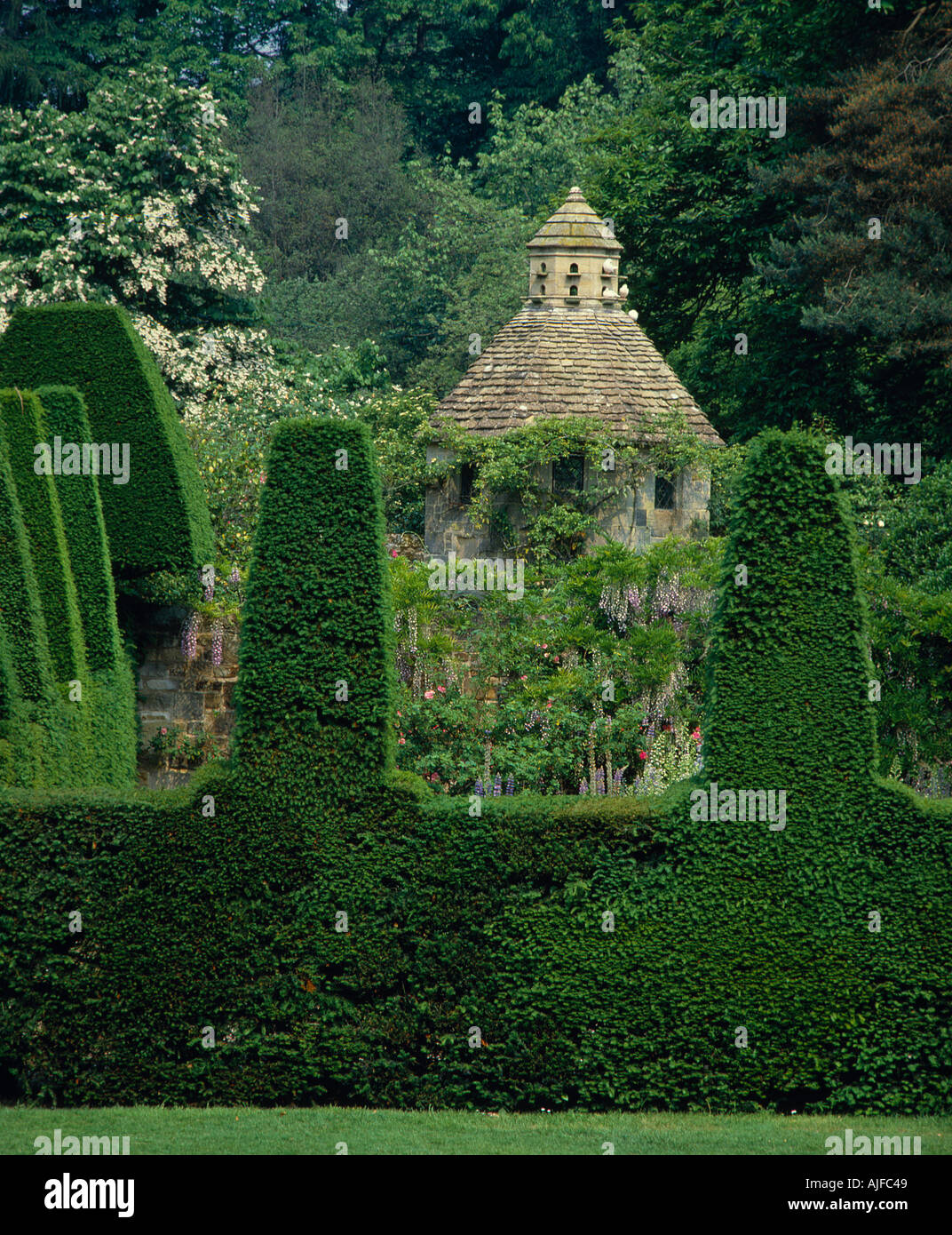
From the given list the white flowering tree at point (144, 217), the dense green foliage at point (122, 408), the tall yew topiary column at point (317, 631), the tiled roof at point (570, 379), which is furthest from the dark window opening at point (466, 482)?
the tall yew topiary column at point (317, 631)

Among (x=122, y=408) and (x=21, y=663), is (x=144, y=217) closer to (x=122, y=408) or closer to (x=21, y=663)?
(x=122, y=408)

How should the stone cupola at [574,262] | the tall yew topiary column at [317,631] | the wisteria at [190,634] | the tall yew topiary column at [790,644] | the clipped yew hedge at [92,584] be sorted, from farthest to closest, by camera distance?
the stone cupola at [574,262] < the wisteria at [190,634] < the clipped yew hedge at [92,584] < the tall yew topiary column at [317,631] < the tall yew topiary column at [790,644]

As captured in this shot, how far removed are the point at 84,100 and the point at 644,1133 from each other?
34032mm

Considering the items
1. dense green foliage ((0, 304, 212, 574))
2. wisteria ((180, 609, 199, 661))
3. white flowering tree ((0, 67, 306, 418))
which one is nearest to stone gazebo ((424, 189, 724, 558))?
white flowering tree ((0, 67, 306, 418))

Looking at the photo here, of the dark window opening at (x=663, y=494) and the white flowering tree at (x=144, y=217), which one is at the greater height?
the white flowering tree at (x=144, y=217)

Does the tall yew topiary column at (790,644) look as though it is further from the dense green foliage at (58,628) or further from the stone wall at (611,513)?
the stone wall at (611,513)

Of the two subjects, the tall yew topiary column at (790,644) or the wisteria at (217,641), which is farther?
the wisteria at (217,641)

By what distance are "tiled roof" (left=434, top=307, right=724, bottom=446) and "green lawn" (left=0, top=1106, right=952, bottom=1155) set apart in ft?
44.2

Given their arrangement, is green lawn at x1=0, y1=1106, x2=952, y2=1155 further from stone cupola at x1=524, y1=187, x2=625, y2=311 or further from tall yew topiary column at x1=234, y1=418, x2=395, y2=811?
stone cupola at x1=524, y1=187, x2=625, y2=311

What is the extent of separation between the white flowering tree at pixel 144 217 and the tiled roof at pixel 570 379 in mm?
4695

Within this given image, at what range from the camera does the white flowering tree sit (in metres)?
24.9

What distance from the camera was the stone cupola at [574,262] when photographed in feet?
75.8

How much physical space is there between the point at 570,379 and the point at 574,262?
249cm

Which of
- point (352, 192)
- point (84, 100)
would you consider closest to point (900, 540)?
point (84, 100)
